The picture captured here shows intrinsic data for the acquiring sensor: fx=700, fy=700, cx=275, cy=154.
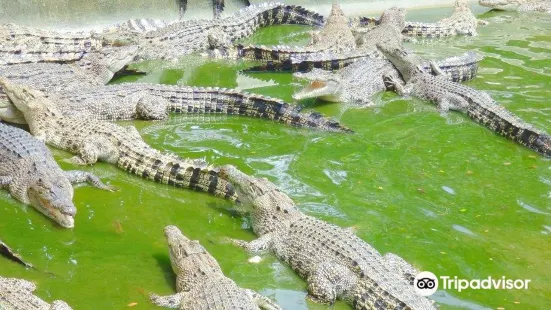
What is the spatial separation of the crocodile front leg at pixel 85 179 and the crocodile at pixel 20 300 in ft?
5.76

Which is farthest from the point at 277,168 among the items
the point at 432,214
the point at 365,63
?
the point at 365,63

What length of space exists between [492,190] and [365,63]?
373 centimetres

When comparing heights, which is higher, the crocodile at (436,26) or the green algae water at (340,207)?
the crocodile at (436,26)

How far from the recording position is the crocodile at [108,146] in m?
5.90

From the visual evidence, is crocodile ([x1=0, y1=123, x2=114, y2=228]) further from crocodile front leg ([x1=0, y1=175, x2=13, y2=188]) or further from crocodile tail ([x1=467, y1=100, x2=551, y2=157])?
crocodile tail ([x1=467, y1=100, x2=551, y2=157])

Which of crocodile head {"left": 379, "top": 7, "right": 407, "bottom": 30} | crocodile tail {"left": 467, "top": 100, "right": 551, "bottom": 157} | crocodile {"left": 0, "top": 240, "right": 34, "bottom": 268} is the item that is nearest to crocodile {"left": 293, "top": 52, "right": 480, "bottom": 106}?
crocodile tail {"left": 467, "top": 100, "right": 551, "bottom": 157}

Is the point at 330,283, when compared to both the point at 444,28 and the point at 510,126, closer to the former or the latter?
the point at 510,126

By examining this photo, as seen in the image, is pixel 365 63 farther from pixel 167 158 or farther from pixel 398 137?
pixel 167 158

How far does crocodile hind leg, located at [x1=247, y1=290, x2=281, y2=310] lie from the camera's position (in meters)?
4.37

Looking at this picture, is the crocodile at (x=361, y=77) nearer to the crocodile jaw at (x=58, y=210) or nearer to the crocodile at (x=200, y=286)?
the crocodile jaw at (x=58, y=210)

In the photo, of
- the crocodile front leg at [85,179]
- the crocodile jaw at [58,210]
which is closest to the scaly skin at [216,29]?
the crocodile front leg at [85,179]

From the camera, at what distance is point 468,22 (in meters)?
12.4

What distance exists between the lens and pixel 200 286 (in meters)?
4.33

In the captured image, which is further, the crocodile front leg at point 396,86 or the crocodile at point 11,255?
the crocodile front leg at point 396,86
